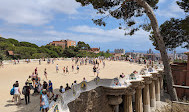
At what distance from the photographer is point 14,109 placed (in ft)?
25.2

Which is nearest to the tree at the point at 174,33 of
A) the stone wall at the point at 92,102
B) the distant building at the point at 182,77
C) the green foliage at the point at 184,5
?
the green foliage at the point at 184,5

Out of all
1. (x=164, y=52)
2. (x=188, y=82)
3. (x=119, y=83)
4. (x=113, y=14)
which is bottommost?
(x=188, y=82)

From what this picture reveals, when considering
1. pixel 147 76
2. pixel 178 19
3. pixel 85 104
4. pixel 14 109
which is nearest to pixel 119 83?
pixel 85 104

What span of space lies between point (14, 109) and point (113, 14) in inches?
454

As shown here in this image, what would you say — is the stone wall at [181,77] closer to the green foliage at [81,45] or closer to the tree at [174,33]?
the tree at [174,33]

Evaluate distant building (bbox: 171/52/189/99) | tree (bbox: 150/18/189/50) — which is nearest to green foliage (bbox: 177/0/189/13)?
tree (bbox: 150/18/189/50)

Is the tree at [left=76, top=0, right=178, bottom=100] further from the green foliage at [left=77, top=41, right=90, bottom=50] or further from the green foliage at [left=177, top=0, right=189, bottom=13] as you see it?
the green foliage at [left=77, top=41, right=90, bottom=50]

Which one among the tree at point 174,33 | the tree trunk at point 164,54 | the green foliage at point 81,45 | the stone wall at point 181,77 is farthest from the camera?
the green foliage at point 81,45

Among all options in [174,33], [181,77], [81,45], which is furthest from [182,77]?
[81,45]

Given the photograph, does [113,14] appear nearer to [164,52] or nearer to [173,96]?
[164,52]

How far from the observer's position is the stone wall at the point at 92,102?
849cm

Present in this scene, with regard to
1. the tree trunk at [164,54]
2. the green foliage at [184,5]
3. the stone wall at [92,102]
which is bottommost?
the stone wall at [92,102]

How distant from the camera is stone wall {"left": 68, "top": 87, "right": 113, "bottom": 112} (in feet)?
27.8

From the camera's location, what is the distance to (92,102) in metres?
10.5
